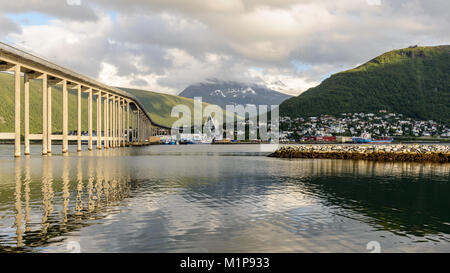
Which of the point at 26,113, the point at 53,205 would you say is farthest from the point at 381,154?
the point at 26,113

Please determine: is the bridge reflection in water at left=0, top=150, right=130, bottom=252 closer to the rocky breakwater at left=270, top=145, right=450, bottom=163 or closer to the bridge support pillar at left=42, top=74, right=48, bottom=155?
the bridge support pillar at left=42, top=74, right=48, bottom=155

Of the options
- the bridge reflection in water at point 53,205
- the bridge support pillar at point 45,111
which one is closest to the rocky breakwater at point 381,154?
the bridge support pillar at point 45,111

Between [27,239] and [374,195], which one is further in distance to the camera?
[374,195]

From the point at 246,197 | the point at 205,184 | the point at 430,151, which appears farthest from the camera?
the point at 430,151

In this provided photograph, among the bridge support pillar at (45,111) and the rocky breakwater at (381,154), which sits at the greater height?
the bridge support pillar at (45,111)

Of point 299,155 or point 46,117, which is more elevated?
point 46,117

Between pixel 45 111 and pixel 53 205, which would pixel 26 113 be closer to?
pixel 45 111

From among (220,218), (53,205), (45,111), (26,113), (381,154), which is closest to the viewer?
(220,218)

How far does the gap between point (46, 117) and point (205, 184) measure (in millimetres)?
64008

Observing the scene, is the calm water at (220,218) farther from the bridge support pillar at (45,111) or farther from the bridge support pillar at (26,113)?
the bridge support pillar at (45,111)

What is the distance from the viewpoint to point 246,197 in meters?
27.2
